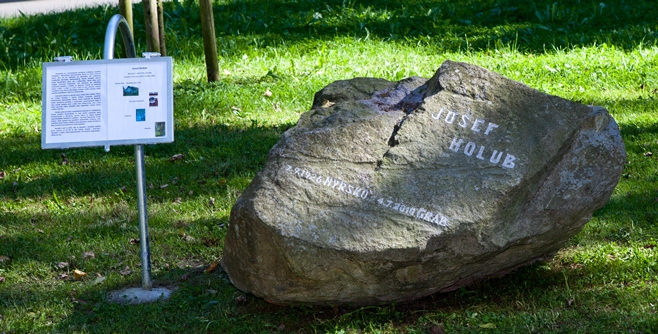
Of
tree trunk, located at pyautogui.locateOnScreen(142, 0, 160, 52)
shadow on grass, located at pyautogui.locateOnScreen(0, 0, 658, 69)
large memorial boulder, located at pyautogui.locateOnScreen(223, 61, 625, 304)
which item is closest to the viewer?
large memorial boulder, located at pyautogui.locateOnScreen(223, 61, 625, 304)

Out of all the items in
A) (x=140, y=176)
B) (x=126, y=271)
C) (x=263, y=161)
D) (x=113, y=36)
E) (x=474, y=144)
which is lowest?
(x=126, y=271)

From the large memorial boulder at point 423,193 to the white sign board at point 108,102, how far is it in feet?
2.40

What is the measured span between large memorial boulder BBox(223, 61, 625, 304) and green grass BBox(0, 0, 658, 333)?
329mm

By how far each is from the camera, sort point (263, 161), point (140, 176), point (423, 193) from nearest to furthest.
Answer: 1. point (423, 193)
2. point (140, 176)
3. point (263, 161)

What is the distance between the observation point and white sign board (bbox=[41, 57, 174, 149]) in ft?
14.6

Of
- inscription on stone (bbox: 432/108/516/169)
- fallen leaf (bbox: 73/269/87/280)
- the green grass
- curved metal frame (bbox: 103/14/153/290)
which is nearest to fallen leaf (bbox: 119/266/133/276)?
the green grass

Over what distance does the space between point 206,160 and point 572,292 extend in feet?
12.3

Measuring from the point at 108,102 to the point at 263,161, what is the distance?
263 centimetres

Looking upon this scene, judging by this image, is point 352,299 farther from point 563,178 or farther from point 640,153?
point 640,153

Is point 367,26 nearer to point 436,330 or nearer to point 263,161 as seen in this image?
point 263,161

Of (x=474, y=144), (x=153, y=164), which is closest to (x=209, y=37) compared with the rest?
(x=153, y=164)

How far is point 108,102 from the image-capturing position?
4500 mm

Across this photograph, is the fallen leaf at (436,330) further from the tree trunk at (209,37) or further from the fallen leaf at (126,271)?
the tree trunk at (209,37)

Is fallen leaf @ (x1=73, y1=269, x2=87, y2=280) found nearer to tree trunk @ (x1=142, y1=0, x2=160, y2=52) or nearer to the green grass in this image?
the green grass
